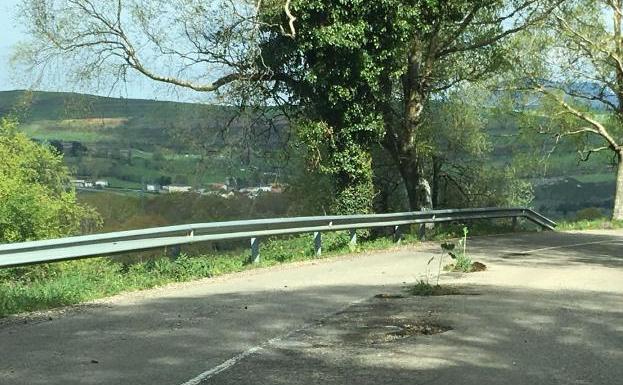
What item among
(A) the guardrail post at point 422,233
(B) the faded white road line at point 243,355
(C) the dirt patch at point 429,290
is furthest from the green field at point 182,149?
(B) the faded white road line at point 243,355

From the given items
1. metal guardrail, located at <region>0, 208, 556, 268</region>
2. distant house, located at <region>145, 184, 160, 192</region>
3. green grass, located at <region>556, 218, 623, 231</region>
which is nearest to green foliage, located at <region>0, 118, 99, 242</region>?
distant house, located at <region>145, 184, 160, 192</region>

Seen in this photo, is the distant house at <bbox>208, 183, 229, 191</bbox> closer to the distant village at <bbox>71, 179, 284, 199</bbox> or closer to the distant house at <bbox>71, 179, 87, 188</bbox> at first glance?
the distant village at <bbox>71, 179, 284, 199</bbox>

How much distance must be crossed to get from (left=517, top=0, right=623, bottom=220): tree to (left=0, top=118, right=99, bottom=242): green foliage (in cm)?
2346

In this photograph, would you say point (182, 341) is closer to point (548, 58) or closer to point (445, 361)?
point (445, 361)

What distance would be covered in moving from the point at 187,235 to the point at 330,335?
6.77 meters

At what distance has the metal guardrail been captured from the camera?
1051 cm

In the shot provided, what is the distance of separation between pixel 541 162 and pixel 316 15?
2005cm

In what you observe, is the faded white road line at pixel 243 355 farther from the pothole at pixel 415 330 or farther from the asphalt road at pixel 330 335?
the pothole at pixel 415 330

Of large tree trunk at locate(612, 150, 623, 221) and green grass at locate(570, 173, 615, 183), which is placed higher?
green grass at locate(570, 173, 615, 183)

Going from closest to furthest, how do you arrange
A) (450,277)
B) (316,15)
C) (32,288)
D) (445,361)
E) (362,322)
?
(445,361), (362,322), (32,288), (450,277), (316,15)

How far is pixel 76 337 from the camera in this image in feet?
26.8

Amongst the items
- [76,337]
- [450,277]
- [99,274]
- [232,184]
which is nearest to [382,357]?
[76,337]

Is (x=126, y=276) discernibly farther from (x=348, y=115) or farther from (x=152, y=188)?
(x=152, y=188)

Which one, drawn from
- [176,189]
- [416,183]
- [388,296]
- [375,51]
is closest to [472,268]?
[388,296]
